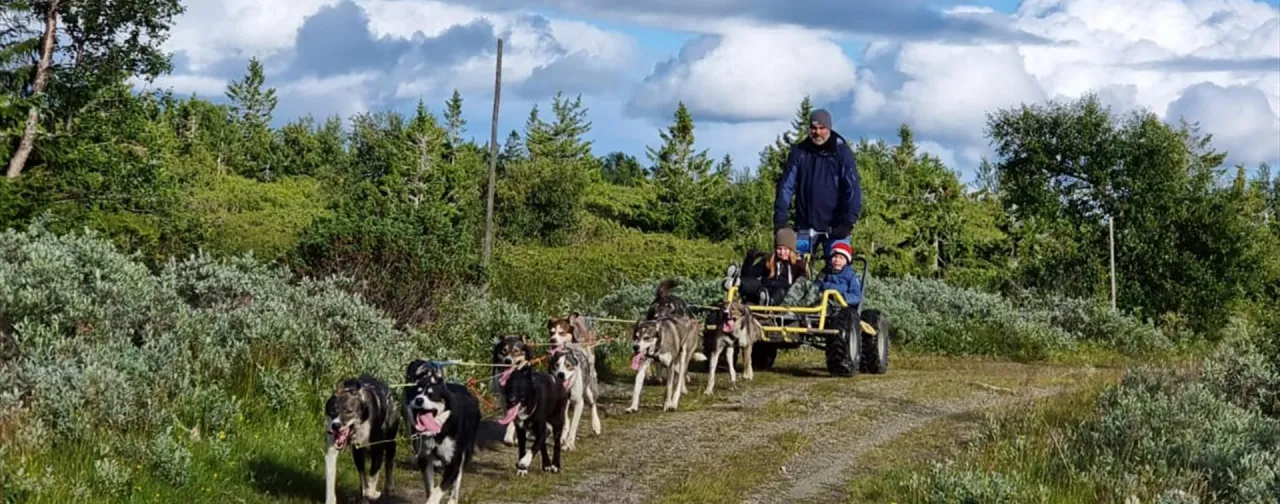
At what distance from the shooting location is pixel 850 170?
48.2 feet

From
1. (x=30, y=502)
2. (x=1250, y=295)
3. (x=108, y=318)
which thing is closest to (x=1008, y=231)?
(x=1250, y=295)

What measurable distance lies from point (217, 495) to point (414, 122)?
1922 inches

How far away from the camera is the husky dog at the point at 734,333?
13.6m

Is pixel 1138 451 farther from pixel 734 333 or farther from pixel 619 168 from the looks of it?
pixel 619 168

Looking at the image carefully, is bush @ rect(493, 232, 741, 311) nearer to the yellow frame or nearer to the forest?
the forest

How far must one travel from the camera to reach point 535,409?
9.08 meters

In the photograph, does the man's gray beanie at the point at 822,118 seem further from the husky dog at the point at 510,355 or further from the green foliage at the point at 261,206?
the green foliage at the point at 261,206

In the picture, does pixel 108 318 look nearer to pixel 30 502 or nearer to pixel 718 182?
pixel 30 502

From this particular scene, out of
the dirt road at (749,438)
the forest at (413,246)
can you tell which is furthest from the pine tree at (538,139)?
the dirt road at (749,438)

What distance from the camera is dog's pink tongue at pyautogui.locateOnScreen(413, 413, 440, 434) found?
25.7 ft

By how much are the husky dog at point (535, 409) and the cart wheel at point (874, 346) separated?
653cm

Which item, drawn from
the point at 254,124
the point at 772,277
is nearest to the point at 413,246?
the point at 772,277

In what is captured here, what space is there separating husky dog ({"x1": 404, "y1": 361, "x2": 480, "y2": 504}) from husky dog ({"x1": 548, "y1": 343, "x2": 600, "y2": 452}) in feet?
5.12

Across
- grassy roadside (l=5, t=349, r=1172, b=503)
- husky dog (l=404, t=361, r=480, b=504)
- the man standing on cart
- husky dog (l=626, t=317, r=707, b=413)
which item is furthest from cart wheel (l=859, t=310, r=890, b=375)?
husky dog (l=404, t=361, r=480, b=504)
